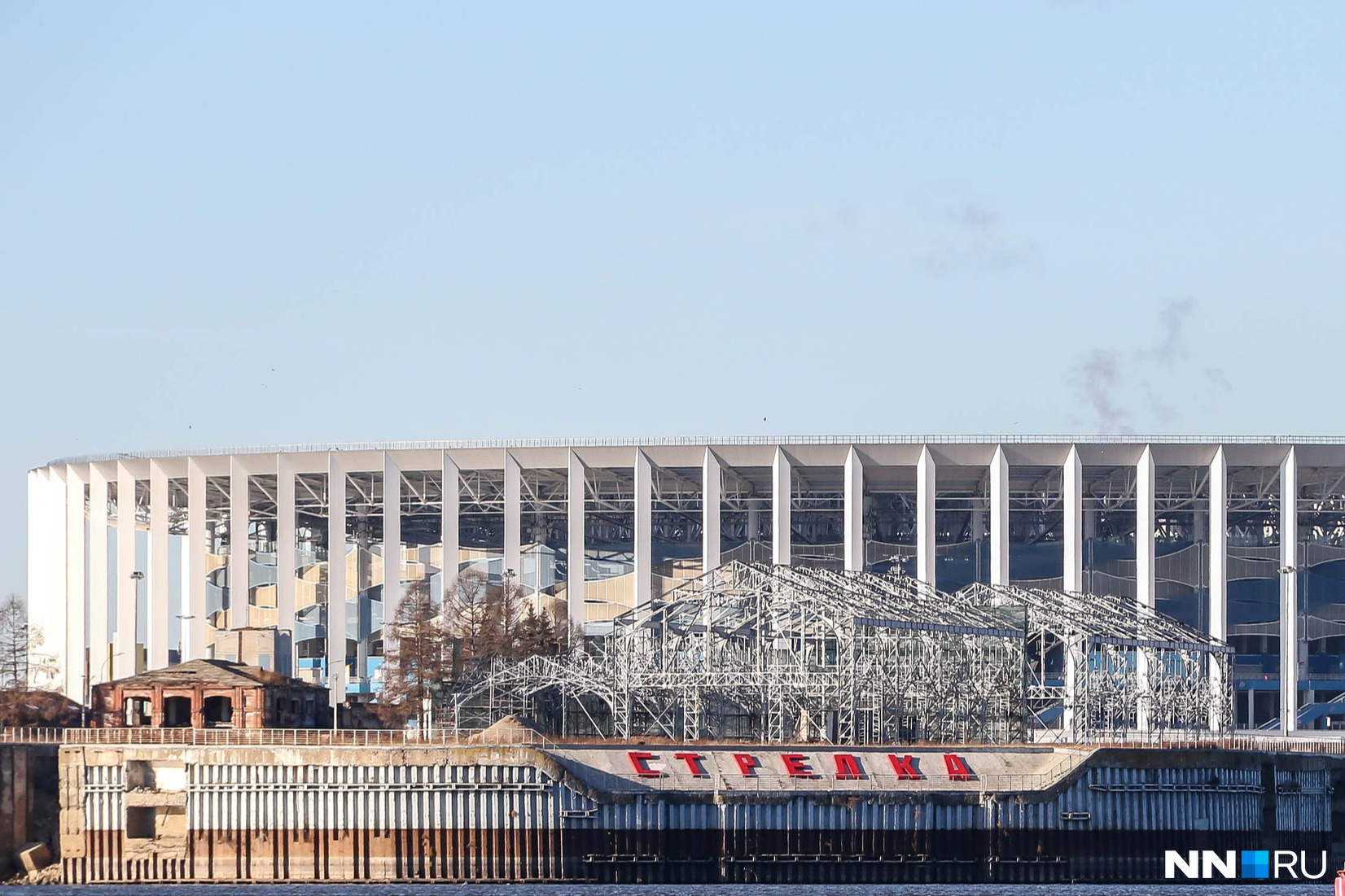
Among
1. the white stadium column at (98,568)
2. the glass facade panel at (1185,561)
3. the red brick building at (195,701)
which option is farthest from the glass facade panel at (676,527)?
the red brick building at (195,701)

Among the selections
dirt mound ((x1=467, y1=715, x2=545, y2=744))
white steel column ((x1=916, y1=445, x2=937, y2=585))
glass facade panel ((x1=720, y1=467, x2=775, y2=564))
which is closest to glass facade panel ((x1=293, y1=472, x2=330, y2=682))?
glass facade panel ((x1=720, y1=467, x2=775, y2=564))

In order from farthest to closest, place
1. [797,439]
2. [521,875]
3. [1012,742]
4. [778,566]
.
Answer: [797,439], [778,566], [1012,742], [521,875]

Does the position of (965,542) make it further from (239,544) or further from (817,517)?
(239,544)

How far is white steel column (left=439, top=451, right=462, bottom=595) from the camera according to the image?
17025cm

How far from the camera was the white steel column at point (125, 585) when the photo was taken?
18350 centimetres

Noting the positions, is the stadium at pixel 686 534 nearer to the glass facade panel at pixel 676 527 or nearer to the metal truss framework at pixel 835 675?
the glass facade panel at pixel 676 527

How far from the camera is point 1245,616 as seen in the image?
17250 centimetres

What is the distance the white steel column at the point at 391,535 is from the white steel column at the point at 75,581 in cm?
3291

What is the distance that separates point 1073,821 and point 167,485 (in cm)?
10157

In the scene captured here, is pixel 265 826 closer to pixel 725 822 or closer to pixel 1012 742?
pixel 725 822

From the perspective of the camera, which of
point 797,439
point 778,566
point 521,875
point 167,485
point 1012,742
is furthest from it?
point 167,485

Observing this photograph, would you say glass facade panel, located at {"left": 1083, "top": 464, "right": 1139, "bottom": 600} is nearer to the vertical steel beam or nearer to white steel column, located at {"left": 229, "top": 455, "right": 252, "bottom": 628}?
the vertical steel beam

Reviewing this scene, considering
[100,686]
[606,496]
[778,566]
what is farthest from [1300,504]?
[100,686]
